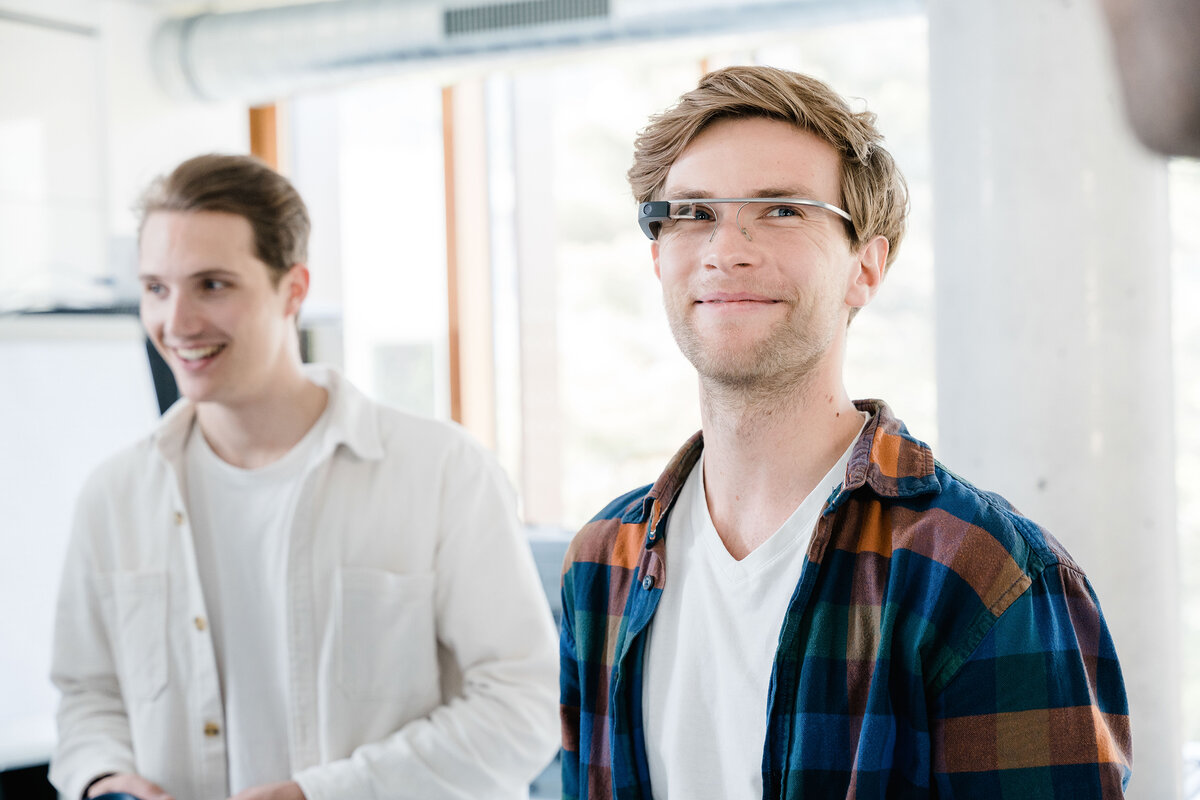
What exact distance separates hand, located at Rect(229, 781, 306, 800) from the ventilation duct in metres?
2.82

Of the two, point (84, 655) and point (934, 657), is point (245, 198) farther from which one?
point (934, 657)

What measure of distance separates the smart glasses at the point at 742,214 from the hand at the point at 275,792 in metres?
1.06

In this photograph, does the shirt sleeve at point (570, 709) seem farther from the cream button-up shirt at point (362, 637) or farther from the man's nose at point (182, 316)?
the man's nose at point (182, 316)

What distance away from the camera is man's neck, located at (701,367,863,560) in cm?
126

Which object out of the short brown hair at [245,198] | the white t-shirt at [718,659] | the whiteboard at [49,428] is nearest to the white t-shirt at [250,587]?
the short brown hair at [245,198]

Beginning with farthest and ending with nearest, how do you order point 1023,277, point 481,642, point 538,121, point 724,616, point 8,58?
point 538,121 → point 8,58 → point 1023,277 → point 481,642 → point 724,616

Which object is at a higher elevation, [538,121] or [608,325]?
[538,121]

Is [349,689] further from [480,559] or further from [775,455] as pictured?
[775,455]

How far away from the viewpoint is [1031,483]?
7.35 ft

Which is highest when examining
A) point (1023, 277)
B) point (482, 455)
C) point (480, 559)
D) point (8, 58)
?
point (8, 58)

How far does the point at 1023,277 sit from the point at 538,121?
161 inches

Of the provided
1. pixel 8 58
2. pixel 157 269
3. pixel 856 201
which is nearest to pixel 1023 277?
pixel 856 201

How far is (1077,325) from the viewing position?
221cm

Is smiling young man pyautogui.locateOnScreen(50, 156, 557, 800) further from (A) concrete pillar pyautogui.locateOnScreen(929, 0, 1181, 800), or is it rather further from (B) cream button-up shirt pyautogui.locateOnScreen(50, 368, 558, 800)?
(A) concrete pillar pyautogui.locateOnScreen(929, 0, 1181, 800)
